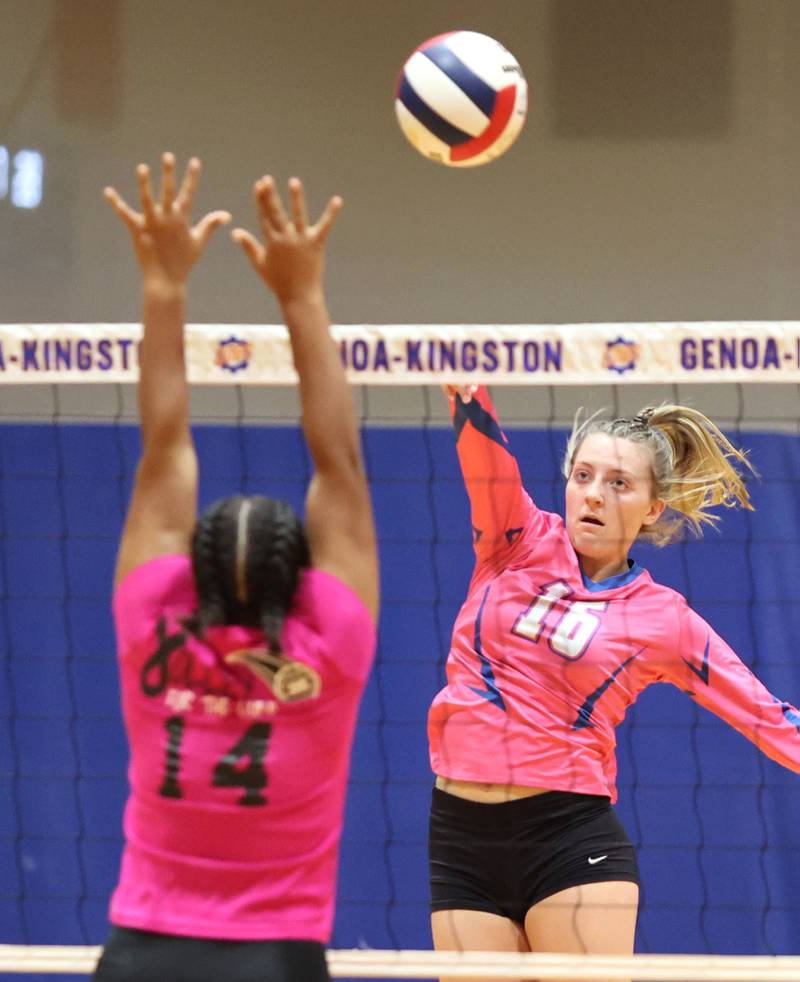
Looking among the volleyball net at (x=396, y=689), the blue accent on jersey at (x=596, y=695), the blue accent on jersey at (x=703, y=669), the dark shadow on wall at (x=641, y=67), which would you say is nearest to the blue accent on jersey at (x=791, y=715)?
the blue accent on jersey at (x=703, y=669)

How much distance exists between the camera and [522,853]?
3922 mm

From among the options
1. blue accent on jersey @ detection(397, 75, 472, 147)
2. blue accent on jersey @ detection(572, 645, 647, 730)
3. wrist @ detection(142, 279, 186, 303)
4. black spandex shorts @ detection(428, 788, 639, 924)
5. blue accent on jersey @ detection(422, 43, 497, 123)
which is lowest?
black spandex shorts @ detection(428, 788, 639, 924)

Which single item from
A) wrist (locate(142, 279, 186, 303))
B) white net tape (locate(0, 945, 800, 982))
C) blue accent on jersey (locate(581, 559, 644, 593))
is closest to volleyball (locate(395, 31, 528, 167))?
blue accent on jersey (locate(581, 559, 644, 593))

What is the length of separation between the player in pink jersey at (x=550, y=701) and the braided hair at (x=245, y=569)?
173 cm

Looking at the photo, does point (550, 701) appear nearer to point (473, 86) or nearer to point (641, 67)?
point (473, 86)

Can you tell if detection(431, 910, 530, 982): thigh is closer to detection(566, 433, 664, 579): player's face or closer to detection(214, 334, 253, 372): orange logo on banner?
detection(566, 433, 664, 579): player's face

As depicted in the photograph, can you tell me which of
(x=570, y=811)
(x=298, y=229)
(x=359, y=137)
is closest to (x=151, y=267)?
(x=298, y=229)

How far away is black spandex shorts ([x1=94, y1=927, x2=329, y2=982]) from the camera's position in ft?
7.36

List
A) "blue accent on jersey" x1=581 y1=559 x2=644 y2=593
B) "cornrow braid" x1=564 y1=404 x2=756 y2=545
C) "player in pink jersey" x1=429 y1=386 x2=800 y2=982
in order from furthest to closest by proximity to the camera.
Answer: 1. "cornrow braid" x1=564 y1=404 x2=756 y2=545
2. "blue accent on jersey" x1=581 y1=559 x2=644 y2=593
3. "player in pink jersey" x1=429 y1=386 x2=800 y2=982

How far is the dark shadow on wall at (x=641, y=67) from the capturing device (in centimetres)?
748

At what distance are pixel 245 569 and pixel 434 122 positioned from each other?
2.17 m

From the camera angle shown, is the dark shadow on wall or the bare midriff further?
the dark shadow on wall

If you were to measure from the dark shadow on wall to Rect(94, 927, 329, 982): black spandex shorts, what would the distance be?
5.91m

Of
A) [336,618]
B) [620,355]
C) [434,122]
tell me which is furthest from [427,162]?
[336,618]
